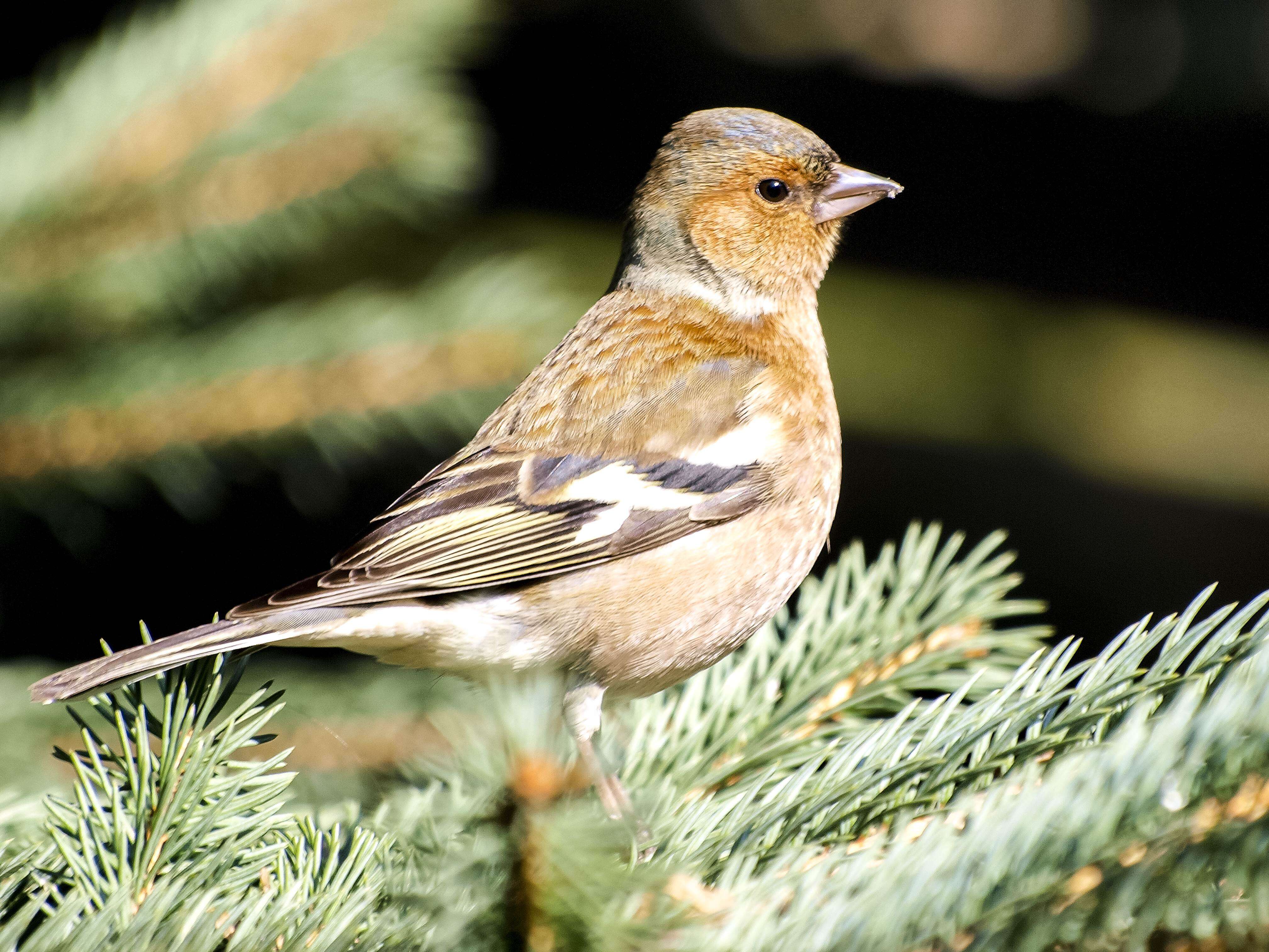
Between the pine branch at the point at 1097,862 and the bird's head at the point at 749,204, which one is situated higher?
the bird's head at the point at 749,204

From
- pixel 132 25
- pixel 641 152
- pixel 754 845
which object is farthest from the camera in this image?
pixel 641 152

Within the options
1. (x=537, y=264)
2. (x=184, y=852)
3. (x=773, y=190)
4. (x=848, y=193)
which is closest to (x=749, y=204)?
(x=773, y=190)

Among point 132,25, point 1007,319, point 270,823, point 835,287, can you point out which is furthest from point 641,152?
point 270,823

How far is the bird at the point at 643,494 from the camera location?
5.46ft

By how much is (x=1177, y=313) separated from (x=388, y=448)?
345cm

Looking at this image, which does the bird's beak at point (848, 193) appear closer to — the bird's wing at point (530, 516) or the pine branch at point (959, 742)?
the bird's wing at point (530, 516)

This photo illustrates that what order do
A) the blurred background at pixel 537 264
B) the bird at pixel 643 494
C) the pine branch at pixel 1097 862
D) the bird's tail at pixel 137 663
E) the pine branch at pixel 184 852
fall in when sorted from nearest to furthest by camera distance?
1. the pine branch at pixel 1097 862
2. the pine branch at pixel 184 852
3. the bird's tail at pixel 137 663
4. the bird at pixel 643 494
5. the blurred background at pixel 537 264

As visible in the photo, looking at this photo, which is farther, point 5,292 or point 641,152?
point 641,152

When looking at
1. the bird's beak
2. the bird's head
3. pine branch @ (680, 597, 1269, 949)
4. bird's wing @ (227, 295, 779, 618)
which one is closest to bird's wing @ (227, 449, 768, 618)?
bird's wing @ (227, 295, 779, 618)

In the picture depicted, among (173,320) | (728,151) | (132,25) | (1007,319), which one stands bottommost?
(1007,319)

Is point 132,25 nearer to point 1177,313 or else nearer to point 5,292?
point 5,292

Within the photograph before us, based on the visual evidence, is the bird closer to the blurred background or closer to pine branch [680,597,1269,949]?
the blurred background

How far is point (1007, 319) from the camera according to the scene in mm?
4570

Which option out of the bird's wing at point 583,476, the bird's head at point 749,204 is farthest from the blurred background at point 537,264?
the bird's head at point 749,204
